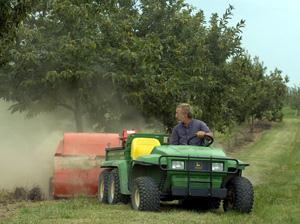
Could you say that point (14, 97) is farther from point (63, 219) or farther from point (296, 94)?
point (296, 94)

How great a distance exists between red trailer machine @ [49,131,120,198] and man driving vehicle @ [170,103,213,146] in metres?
2.02

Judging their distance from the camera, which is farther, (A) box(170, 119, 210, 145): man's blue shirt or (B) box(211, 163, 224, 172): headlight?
(A) box(170, 119, 210, 145): man's blue shirt

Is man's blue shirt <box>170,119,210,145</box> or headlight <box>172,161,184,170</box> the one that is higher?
man's blue shirt <box>170,119,210,145</box>

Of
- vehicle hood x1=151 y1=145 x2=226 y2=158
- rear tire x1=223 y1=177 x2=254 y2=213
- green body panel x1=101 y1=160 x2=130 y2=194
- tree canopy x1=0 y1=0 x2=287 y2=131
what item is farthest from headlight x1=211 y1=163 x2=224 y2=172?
tree canopy x1=0 y1=0 x2=287 y2=131

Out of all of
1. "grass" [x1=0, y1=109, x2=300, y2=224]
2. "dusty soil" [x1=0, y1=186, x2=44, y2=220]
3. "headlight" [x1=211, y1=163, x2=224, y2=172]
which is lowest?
"dusty soil" [x1=0, y1=186, x2=44, y2=220]

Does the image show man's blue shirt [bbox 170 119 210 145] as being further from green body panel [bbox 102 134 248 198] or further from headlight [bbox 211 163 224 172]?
headlight [bbox 211 163 224 172]

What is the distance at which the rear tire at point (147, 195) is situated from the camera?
9516mm

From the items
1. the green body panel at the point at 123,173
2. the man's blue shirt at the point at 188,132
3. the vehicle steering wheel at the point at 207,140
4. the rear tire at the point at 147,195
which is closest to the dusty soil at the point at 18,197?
the green body panel at the point at 123,173

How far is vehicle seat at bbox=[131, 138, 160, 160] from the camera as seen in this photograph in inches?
419

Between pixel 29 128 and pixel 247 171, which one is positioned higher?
pixel 29 128

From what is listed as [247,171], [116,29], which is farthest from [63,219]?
[247,171]

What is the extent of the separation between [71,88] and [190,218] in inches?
330

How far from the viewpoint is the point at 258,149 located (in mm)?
35094

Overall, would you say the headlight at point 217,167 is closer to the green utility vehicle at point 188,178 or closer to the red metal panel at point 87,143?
the green utility vehicle at point 188,178
